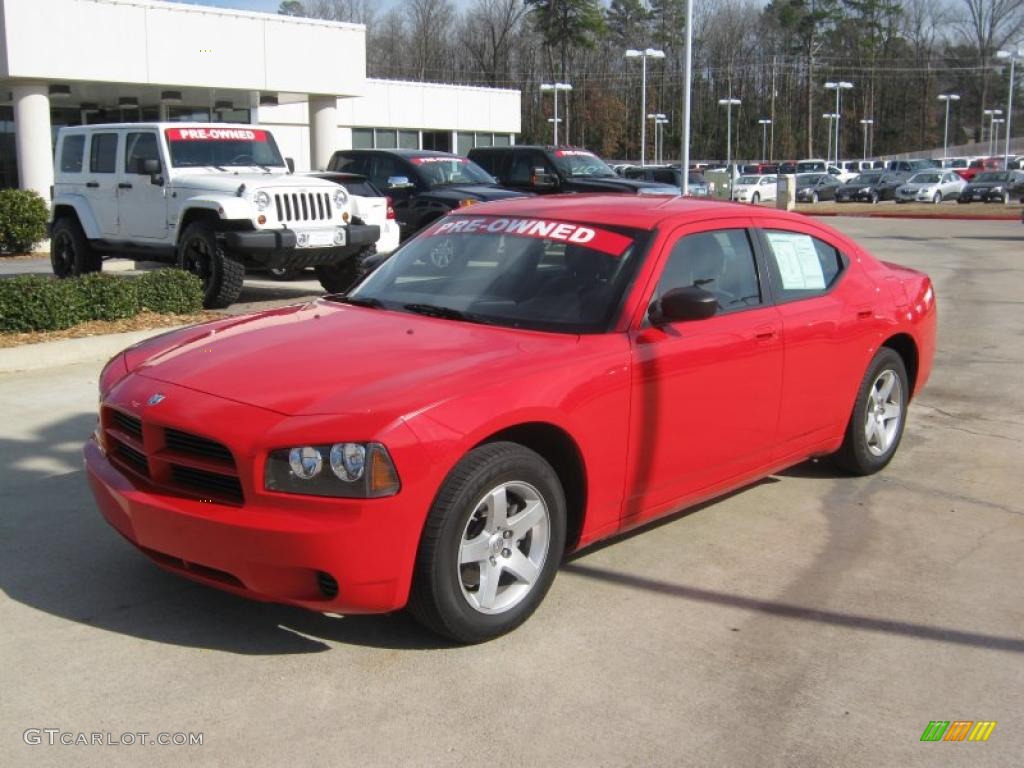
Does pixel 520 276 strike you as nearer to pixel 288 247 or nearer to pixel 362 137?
pixel 288 247

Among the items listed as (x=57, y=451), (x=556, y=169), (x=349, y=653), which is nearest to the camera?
(x=349, y=653)

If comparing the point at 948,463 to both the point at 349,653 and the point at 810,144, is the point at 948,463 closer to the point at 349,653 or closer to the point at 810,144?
the point at 349,653

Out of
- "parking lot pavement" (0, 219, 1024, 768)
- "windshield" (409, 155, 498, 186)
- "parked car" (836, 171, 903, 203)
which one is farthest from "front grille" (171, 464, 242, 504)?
"parked car" (836, 171, 903, 203)

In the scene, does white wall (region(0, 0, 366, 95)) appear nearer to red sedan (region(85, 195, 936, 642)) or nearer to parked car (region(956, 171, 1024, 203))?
red sedan (region(85, 195, 936, 642))

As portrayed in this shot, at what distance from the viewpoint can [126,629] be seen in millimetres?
4090

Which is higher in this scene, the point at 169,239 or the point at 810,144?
the point at 810,144

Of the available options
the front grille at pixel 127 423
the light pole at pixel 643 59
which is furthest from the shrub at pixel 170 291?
the light pole at pixel 643 59

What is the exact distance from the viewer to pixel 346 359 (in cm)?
415

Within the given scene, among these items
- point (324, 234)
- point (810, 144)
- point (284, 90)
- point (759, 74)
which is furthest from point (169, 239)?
point (759, 74)

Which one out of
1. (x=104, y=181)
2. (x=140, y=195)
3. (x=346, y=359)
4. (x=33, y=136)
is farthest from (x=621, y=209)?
(x=33, y=136)

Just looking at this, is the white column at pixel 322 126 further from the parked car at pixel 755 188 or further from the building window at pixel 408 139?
the parked car at pixel 755 188

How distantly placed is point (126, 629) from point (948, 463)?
486cm

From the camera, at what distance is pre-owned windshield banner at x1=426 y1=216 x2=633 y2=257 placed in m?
4.86

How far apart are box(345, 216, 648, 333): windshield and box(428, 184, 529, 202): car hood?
1103cm
